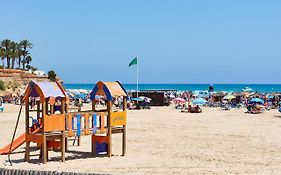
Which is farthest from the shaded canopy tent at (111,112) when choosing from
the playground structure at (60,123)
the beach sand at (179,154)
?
the beach sand at (179,154)

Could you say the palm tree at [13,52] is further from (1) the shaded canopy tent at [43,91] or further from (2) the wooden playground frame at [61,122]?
(1) the shaded canopy tent at [43,91]

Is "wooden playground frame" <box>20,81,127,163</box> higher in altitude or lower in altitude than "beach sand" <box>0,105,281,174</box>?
higher

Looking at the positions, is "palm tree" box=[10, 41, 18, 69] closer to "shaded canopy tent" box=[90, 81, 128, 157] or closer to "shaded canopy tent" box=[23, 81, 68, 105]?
"shaded canopy tent" box=[90, 81, 128, 157]

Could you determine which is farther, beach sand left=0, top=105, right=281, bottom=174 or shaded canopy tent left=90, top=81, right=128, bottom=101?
shaded canopy tent left=90, top=81, right=128, bottom=101

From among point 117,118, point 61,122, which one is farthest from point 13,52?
point 61,122

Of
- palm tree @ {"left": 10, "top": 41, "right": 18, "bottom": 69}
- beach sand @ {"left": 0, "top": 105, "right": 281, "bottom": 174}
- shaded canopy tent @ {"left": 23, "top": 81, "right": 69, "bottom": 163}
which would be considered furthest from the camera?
palm tree @ {"left": 10, "top": 41, "right": 18, "bottom": 69}

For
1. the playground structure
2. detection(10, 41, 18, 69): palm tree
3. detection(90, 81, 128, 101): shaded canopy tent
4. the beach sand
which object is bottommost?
the beach sand

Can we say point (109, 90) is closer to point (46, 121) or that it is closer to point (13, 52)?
point (46, 121)

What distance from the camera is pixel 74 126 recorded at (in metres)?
15.0

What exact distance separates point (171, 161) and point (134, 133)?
8179 millimetres

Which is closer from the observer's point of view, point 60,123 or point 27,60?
point 60,123

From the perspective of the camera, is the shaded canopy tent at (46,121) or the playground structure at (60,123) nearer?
the shaded canopy tent at (46,121)

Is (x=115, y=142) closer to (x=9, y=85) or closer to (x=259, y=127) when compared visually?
(x=259, y=127)

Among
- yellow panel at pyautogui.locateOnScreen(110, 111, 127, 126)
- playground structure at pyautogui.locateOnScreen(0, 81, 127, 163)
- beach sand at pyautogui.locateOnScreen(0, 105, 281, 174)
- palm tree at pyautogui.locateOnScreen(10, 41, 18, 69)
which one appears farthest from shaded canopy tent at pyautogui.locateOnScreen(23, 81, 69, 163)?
palm tree at pyautogui.locateOnScreen(10, 41, 18, 69)
